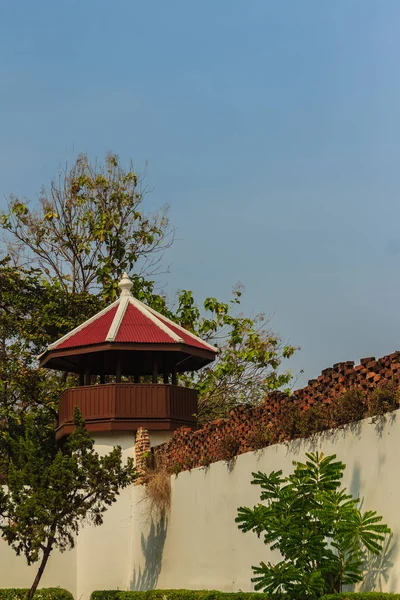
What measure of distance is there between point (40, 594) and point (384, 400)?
41.4 ft

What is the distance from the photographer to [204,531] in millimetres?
18406

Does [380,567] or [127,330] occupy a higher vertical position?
[127,330]

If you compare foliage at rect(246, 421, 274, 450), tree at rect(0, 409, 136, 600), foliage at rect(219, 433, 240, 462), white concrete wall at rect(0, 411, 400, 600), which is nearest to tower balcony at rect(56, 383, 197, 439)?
white concrete wall at rect(0, 411, 400, 600)

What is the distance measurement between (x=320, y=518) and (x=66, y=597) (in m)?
11.8

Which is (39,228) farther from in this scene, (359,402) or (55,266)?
(359,402)

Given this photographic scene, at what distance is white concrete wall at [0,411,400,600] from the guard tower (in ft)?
2.15

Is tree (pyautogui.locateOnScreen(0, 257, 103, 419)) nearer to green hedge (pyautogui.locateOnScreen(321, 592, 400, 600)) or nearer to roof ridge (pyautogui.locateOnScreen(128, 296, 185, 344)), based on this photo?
roof ridge (pyautogui.locateOnScreen(128, 296, 185, 344))

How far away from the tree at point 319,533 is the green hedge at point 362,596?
0.51m

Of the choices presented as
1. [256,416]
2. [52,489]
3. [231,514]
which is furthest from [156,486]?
[256,416]

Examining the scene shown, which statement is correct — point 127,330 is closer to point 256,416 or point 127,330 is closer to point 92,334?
point 92,334

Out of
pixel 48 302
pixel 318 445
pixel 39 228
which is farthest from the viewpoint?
pixel 39 228

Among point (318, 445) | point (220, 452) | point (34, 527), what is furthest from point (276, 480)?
point (34, 527)

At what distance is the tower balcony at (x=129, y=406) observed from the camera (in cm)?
2288

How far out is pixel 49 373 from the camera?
31656 mm
